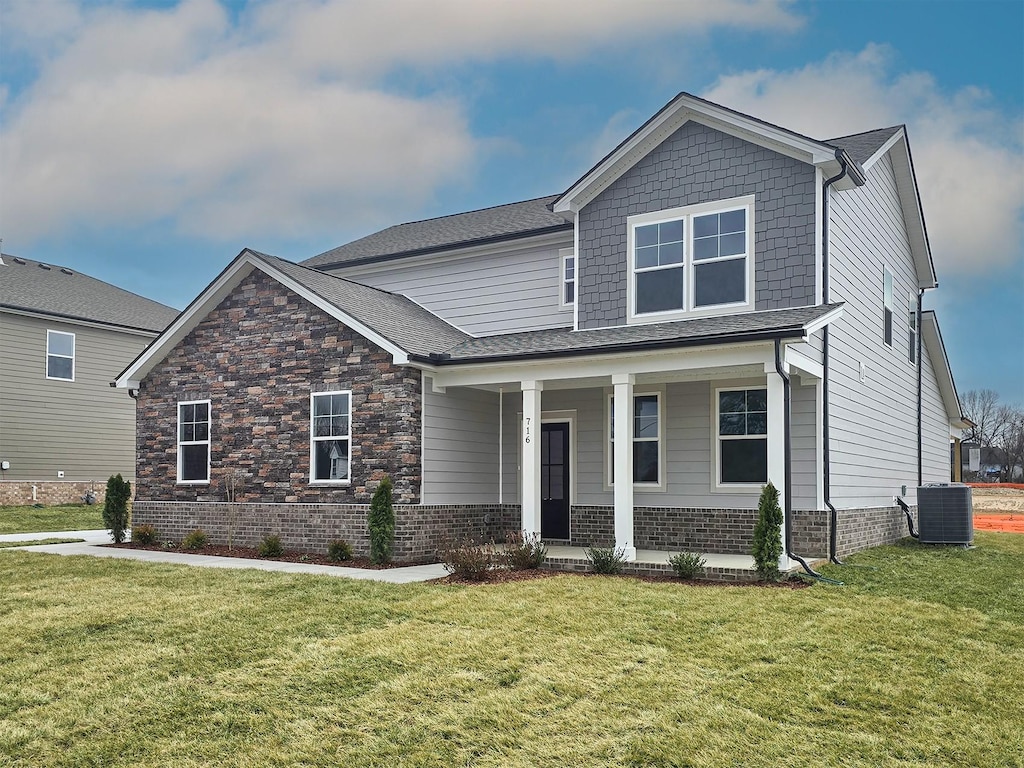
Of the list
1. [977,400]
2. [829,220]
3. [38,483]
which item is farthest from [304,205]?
[977,400]

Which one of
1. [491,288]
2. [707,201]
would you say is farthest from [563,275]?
[707,201]

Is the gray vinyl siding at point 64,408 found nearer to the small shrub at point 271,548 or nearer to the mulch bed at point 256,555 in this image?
the mulch bed at point 256,555

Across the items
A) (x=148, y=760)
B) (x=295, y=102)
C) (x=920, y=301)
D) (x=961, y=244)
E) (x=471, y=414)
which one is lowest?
(x=148, y=760)

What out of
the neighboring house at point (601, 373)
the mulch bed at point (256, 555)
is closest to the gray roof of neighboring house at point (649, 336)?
the neighboring house at point (601, 373)

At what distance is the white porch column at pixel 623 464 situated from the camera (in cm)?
1230

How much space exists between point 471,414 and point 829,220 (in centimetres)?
648

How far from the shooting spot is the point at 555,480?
1555 centimetres

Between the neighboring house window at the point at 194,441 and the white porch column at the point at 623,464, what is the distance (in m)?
7.76

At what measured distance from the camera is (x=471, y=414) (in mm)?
15242

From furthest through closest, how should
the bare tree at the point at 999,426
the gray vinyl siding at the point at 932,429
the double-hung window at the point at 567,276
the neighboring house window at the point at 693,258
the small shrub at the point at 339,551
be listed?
the bare tree at the point at 999,426, the gray vinyl siding at the point at 932,429, the double-hung window at the point at 567,276, the small shrub at the point at 339,551, the neighboring house window at the point at 693,258

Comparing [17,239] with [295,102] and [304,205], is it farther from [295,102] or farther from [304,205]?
[295,102]

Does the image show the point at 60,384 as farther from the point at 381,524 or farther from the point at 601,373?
the point at 601,373

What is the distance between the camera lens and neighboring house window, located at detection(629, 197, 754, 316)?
1346cm

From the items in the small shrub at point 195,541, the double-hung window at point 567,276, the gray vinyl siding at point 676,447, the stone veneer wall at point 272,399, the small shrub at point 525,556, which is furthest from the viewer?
the double-hung window at point 567,276
